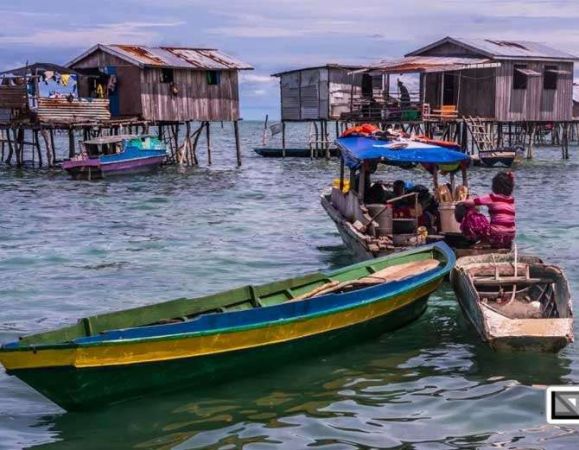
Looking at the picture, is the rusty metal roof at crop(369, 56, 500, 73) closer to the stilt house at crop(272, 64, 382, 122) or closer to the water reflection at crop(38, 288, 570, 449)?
the stilt house at crop(272, 64, 382, 122)

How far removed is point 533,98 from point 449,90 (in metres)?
3.96

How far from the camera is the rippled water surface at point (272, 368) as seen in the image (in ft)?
25.7

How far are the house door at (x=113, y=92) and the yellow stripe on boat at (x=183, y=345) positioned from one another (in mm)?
28622

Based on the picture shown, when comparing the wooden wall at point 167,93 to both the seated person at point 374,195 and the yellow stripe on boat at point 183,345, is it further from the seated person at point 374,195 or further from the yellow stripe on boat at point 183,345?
the yellow stripe on boat at point 183,345

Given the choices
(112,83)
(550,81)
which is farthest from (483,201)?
(550,81)

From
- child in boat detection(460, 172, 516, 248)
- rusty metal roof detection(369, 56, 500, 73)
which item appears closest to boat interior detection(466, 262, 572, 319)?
child in boat detection(460, 172, 516, 248)

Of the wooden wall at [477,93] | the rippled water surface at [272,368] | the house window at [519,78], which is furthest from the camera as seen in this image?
the house window at [519,78]

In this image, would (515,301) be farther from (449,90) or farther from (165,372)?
(449,90)

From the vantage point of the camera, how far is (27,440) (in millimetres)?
7789

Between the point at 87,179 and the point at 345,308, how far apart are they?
83.3 feet

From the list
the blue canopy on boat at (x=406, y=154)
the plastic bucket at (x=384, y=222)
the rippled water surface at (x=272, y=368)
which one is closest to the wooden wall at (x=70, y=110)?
the rippled water surface at (x=272, y=368)

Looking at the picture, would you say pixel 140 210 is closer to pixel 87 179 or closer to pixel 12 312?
pixel 87 179

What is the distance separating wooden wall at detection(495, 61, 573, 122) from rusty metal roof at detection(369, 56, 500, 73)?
4.64ft

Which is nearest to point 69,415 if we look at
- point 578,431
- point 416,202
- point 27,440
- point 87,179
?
point 27,440
